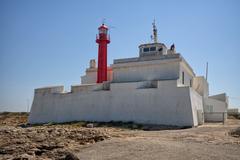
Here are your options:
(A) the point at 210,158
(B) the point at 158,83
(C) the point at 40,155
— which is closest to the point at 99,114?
(B) the point at 158,83

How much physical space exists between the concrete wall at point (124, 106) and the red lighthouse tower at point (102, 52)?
4372 mm

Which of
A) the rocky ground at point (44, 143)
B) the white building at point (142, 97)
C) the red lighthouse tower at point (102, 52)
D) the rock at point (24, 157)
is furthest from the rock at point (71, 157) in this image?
the red lighthouse tower at point (102, 52)

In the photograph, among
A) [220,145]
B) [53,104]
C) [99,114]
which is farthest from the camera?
[53,104]

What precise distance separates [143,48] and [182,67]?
16.6ft

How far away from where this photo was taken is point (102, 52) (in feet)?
90.6

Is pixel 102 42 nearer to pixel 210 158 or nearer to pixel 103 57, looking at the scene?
pixel 103 57

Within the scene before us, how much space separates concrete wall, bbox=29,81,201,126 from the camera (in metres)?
19.0

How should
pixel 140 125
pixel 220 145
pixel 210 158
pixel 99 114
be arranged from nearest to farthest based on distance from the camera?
pixel 210 158, pixel 220 145, pixel 140 125, pixel 99 114

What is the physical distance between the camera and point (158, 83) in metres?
20.0

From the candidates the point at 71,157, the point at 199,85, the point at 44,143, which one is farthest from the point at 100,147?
the point at 199,85

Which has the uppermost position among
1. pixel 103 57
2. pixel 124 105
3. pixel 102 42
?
pixel 102 42

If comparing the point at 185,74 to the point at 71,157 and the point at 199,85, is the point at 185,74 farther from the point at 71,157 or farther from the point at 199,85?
the point at 71,157

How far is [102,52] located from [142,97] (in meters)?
9.14

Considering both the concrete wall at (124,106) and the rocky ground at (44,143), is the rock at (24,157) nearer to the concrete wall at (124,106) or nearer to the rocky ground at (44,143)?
the rocky ground at (44,143)
